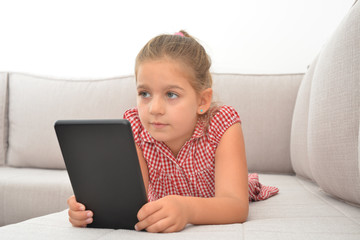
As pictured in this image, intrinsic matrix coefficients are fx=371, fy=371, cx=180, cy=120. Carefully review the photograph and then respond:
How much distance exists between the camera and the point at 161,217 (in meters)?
0.73

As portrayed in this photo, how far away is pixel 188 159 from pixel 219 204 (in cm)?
27

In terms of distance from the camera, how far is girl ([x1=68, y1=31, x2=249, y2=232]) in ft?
2.59

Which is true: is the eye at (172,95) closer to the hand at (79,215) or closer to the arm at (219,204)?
the arm at (219,204)

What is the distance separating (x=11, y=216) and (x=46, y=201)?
199 mm

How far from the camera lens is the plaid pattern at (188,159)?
1.06 m

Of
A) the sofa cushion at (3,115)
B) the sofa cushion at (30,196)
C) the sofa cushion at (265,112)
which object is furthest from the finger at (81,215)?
the sofa cushion at (3,115)

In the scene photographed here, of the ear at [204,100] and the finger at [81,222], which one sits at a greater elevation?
the ear at [204,100]

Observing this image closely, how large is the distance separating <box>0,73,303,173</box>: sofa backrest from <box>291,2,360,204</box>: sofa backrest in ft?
2.08

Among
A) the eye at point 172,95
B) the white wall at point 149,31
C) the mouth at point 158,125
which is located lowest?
the mouth at point 158,125

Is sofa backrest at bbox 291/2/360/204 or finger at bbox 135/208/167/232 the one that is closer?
finger at bbox 135/208/167/232

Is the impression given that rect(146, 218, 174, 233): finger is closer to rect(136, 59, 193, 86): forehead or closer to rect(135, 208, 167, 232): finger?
rect(135, 208, 167, 232): finger

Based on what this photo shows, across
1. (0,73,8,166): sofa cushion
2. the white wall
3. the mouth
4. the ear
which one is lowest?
(0,73,8,166): sofa cushion

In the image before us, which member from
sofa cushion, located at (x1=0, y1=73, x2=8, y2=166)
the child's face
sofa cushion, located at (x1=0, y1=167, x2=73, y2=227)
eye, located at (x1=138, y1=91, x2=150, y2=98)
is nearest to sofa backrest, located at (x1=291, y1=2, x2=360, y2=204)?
the child's face

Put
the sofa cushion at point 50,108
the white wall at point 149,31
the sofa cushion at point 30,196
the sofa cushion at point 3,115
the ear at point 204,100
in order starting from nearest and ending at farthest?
the ear at point 204,100
the sofa cushion at point 30,196
the sofa cushion at point 50,108
the sofa cushion at point 3,115
the white wall at point 149,31
